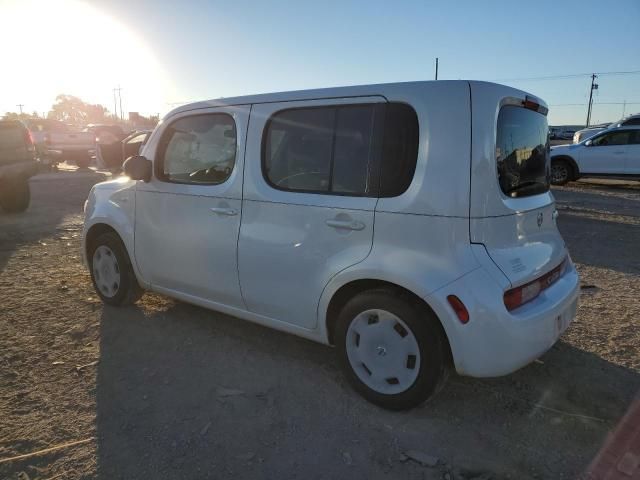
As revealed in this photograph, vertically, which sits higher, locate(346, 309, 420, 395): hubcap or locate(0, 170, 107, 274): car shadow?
locate(346, 309, 420, 395): hubcap

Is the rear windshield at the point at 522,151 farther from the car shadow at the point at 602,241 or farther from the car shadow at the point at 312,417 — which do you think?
the car shadow at the point at 602,241

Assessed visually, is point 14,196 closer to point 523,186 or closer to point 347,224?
point 347,224

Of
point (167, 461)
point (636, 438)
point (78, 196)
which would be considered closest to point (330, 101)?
point (167, 461)

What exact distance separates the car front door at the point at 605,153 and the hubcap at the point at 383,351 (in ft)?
45.5

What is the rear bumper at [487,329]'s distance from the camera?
7.98 feet

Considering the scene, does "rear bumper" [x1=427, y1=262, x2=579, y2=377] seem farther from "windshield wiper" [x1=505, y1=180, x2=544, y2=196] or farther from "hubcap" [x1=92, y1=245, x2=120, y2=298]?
"hubcap" [x1=92, y1=245, x2=120, y2=298]

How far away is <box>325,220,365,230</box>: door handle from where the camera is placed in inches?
109

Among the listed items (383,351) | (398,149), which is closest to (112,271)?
(383,351)

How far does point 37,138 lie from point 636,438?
24.6 metres

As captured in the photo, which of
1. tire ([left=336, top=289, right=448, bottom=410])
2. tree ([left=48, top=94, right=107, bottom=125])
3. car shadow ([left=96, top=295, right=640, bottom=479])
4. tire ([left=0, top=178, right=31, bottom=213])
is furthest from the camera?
tree ([left=48, top=94, right=107, bottom=125])

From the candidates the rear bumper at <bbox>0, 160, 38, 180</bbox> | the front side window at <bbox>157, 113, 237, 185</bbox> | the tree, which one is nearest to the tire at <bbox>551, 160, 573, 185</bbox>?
the front side window at <bbox>157, 113, 237, 185</bbox>

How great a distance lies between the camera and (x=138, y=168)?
3.86 m

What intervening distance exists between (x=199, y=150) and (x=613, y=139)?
14221 mm

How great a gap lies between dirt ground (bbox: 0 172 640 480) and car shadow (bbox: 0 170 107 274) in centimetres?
286
